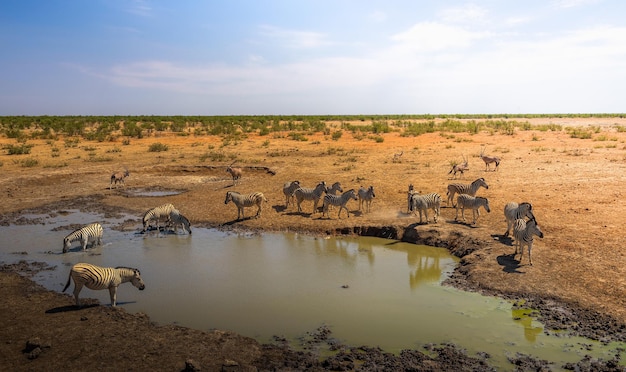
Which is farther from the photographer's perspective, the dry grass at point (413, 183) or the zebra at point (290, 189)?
the zebra at point (290, 189)

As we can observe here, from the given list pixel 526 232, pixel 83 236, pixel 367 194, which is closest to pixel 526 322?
pixel 526 232

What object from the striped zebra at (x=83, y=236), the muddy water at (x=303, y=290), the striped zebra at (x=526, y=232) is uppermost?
the striped zebra at (x=526, y=232)

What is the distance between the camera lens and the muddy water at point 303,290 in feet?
27.2

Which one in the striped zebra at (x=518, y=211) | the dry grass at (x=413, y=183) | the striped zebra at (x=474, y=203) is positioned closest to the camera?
the dry grass at (x=413, y=183)

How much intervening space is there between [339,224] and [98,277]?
319 inches

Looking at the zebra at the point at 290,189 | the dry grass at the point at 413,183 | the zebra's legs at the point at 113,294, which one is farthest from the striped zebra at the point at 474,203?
the zebra's legs at the point at 113,294

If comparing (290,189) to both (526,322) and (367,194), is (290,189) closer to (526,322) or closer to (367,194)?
(367,194)

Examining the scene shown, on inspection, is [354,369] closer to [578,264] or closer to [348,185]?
[578,264]

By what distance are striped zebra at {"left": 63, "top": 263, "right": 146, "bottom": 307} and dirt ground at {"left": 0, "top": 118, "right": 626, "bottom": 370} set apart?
1.49 ft

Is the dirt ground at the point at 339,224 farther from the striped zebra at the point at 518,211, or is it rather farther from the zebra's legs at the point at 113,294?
the striped zebra at the point at 518,211

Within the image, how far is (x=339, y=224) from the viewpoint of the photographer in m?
15.4

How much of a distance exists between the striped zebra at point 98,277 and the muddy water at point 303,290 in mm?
496

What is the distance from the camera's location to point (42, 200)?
63.3 feet

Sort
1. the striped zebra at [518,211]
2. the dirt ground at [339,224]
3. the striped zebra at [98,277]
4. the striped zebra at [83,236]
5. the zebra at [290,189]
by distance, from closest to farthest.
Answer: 1. the dirt ground at [339,224]
2. the striped zebra at [98,277]
3. the striped zebra at [83,236]
4. the striped zebra at [518,211]
5. the zebra at [290,189]
